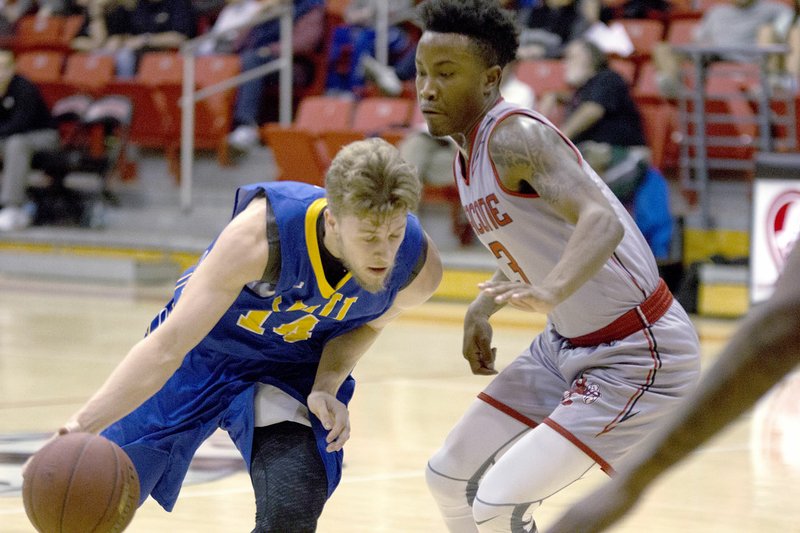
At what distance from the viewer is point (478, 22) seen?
3227 millimetres

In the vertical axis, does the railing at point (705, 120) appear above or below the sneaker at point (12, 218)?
above

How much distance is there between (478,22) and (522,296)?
0.82m

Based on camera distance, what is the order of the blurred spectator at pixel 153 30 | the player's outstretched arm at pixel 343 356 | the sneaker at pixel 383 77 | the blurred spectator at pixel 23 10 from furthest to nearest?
the blurred spectator at pixel 23 10, the blurred spectator at pixel 153 30, the sneaker at pixel 383 77, the player's outstretched arm at pixel 343 356

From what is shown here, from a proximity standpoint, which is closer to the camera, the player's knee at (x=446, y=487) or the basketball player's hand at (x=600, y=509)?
the basketball player's hand at (x=600, y=509)

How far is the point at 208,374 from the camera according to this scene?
3.74 metres

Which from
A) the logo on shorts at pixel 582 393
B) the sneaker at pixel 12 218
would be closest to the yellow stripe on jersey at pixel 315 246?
the logo on shorts at pixel 582 393

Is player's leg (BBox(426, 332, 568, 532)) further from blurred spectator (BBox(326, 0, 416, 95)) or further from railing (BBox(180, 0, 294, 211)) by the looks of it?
railing (BBox(180, 0, 294, 211))

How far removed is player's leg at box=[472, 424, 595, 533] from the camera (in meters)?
3.13

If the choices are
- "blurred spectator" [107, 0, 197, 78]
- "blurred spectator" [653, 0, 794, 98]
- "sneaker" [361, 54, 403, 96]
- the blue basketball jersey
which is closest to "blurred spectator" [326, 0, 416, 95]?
"sneaker" [361, 54, 403, 96]

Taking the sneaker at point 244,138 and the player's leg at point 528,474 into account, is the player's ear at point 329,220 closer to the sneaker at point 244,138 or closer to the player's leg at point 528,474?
the player's leg at point 528,474

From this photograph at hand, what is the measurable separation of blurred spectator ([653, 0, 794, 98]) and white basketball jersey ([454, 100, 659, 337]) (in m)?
7.18

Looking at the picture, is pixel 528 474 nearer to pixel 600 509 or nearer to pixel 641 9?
pixel 600 509

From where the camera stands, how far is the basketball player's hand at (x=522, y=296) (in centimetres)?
272

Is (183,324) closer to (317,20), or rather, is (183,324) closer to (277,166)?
(277,166)
